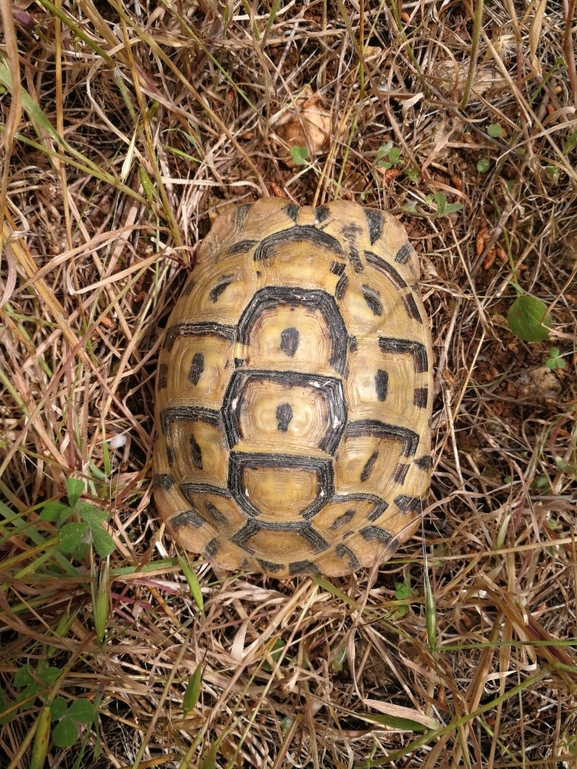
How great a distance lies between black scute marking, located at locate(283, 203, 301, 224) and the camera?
5.84ft

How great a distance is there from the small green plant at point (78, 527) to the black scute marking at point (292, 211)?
41.7 inches

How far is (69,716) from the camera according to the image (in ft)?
5.29

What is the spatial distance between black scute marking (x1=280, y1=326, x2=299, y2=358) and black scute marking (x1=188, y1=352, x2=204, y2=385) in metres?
0.25

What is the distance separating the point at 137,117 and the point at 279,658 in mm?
1886

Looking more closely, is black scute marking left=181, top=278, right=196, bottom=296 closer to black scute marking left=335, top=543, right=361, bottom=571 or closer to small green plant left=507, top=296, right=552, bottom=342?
black scute marking left=335, top=543, right=361, bottom=571

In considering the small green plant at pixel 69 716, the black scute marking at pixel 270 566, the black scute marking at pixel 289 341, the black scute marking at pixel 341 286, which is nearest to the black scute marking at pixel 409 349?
the black scute marking at pixel 341 286

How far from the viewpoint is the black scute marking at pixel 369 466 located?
1.64 metres

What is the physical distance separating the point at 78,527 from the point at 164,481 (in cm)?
34

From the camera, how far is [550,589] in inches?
72.6

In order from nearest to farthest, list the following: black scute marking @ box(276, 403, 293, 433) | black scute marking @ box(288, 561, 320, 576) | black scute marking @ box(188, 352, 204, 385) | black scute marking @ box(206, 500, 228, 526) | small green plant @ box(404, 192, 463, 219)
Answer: black scute marking @ box(276, 403, 293, 433)
black scute marking @ box(188, 352, 204, 385)
black scute marking @ box(206, 500, 228, 526)
black scute marking @ box(288, 561, 320, 576)
small green plant @ box(404, 192, 463, 219)

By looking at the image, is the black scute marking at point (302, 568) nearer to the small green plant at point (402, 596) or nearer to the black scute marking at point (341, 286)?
the small green plant at point (402, 596)

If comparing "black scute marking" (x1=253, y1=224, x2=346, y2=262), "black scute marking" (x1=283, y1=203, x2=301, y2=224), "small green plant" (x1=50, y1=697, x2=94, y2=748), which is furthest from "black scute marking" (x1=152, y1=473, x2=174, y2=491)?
"black scute marking" (x1=283, y1=203, x2=301, y2=224)

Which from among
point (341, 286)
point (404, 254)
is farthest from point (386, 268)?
point (341, 286)

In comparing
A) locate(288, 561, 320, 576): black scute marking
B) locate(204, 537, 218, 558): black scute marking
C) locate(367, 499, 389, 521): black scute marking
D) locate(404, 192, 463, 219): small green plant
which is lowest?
locate(288, 561, 320, 576): black scute marking
